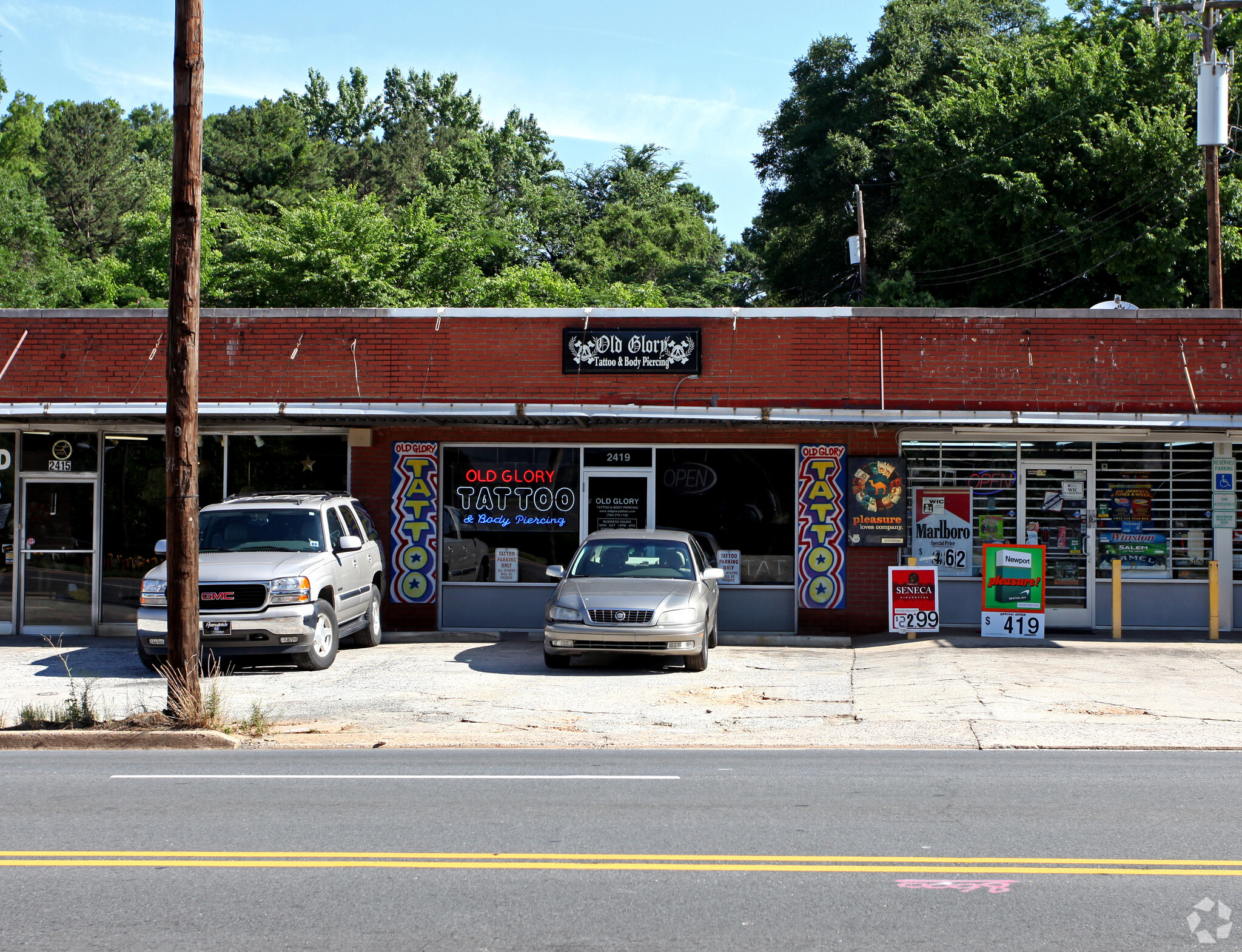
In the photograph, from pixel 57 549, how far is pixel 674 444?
920 cm

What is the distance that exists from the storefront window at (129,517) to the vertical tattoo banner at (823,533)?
8627 mm

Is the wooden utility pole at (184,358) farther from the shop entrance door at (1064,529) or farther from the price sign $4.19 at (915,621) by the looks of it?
the shop entrance door at (1064,529)

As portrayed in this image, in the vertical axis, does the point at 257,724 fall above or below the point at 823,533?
below

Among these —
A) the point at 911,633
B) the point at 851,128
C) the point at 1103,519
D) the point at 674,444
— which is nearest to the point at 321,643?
the point at 674,444

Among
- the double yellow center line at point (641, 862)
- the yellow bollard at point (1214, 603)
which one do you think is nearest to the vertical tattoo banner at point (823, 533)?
the yellow bollard at point (1214, 603)

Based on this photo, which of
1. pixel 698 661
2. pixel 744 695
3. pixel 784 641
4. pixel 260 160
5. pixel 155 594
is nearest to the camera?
pixel 744 695

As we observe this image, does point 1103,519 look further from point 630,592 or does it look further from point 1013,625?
point 630,592

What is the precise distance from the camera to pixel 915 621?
15688 millimetres

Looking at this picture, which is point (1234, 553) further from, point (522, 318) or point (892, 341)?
point (522, 318)

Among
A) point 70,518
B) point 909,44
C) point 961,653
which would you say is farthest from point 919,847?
point 909,44

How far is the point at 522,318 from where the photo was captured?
17203 mm

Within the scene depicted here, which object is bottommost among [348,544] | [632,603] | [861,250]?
[632,603]

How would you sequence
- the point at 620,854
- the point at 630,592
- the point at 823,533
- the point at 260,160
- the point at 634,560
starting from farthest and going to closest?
the point at 260,160
the point at 823,533
the point at 634,560
the point at 630,592
the point at 620,854

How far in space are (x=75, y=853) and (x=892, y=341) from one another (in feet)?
42.9
